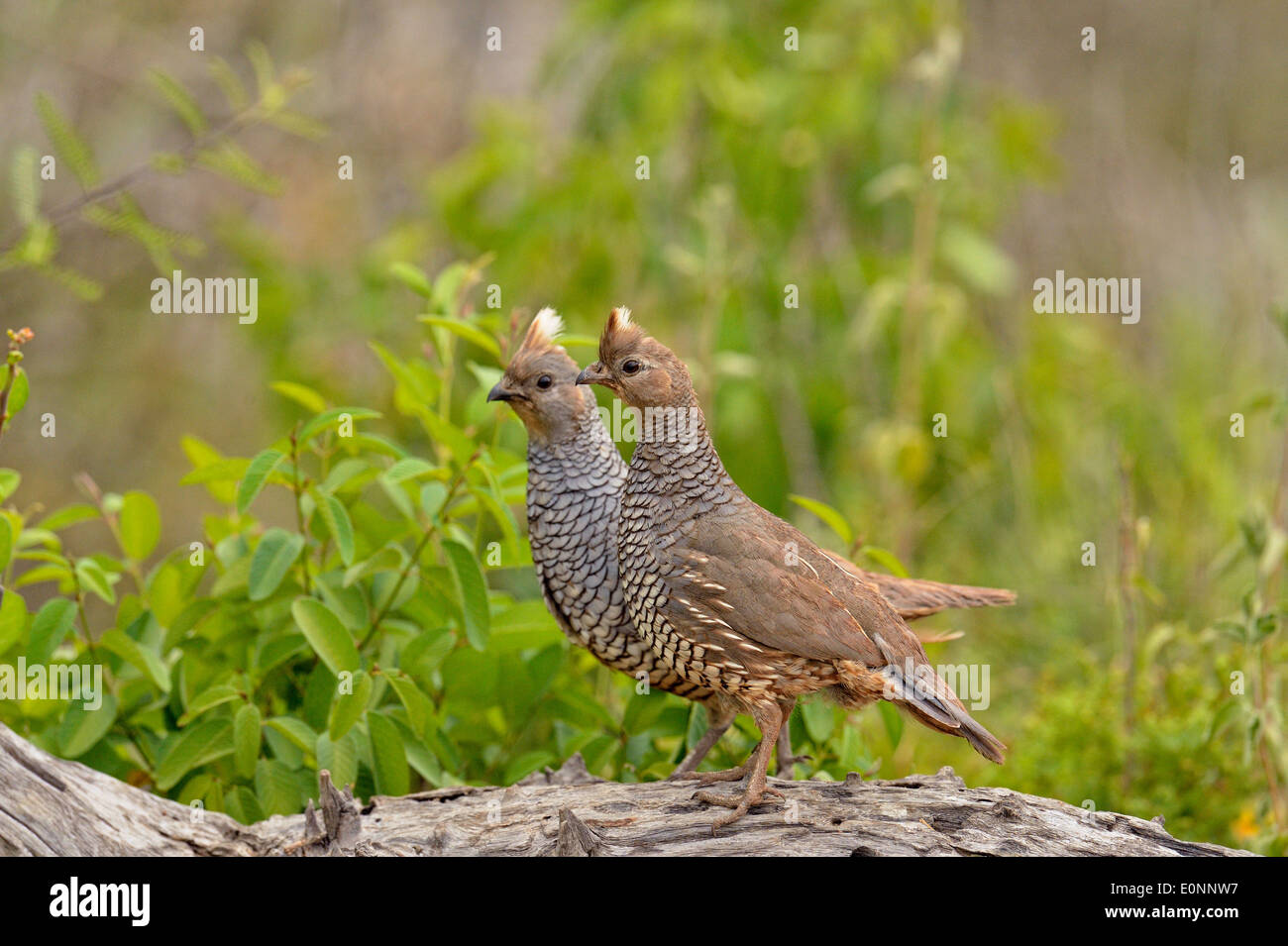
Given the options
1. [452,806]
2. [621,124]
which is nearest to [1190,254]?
[621,124]

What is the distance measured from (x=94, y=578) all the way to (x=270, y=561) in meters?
0.45

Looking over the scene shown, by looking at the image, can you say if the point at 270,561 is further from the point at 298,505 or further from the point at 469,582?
the point at 469,582

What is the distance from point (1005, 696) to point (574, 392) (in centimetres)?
317

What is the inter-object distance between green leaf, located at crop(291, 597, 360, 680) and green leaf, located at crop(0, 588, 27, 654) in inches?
27.4

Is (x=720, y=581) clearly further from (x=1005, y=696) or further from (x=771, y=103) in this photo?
(x=771, y=103)

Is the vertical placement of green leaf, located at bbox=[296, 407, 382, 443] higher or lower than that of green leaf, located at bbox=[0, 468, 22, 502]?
higher

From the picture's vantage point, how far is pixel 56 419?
339 inches

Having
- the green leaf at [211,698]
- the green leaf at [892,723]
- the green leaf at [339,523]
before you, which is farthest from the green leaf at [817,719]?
the green leaf at [211,698]

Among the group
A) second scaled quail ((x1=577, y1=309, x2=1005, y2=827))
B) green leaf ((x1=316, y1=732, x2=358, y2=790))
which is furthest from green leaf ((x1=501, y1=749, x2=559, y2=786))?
second scaled quail ((x1=577, y1=309, x2=1005, y2=827))

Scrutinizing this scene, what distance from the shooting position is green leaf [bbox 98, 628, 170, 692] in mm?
3395

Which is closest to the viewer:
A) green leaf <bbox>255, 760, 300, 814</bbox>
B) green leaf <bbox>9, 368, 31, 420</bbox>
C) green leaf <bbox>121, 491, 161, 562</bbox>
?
green leaf <bbox>9, 368, 31, 420</bbox>

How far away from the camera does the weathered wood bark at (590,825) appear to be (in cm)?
292

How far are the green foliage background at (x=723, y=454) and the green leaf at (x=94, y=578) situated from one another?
0.08 ft

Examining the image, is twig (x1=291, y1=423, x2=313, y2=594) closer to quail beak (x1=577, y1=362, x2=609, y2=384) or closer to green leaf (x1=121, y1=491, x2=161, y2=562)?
green leaf (x1=121, y1=491, x2=161, y2=562)
